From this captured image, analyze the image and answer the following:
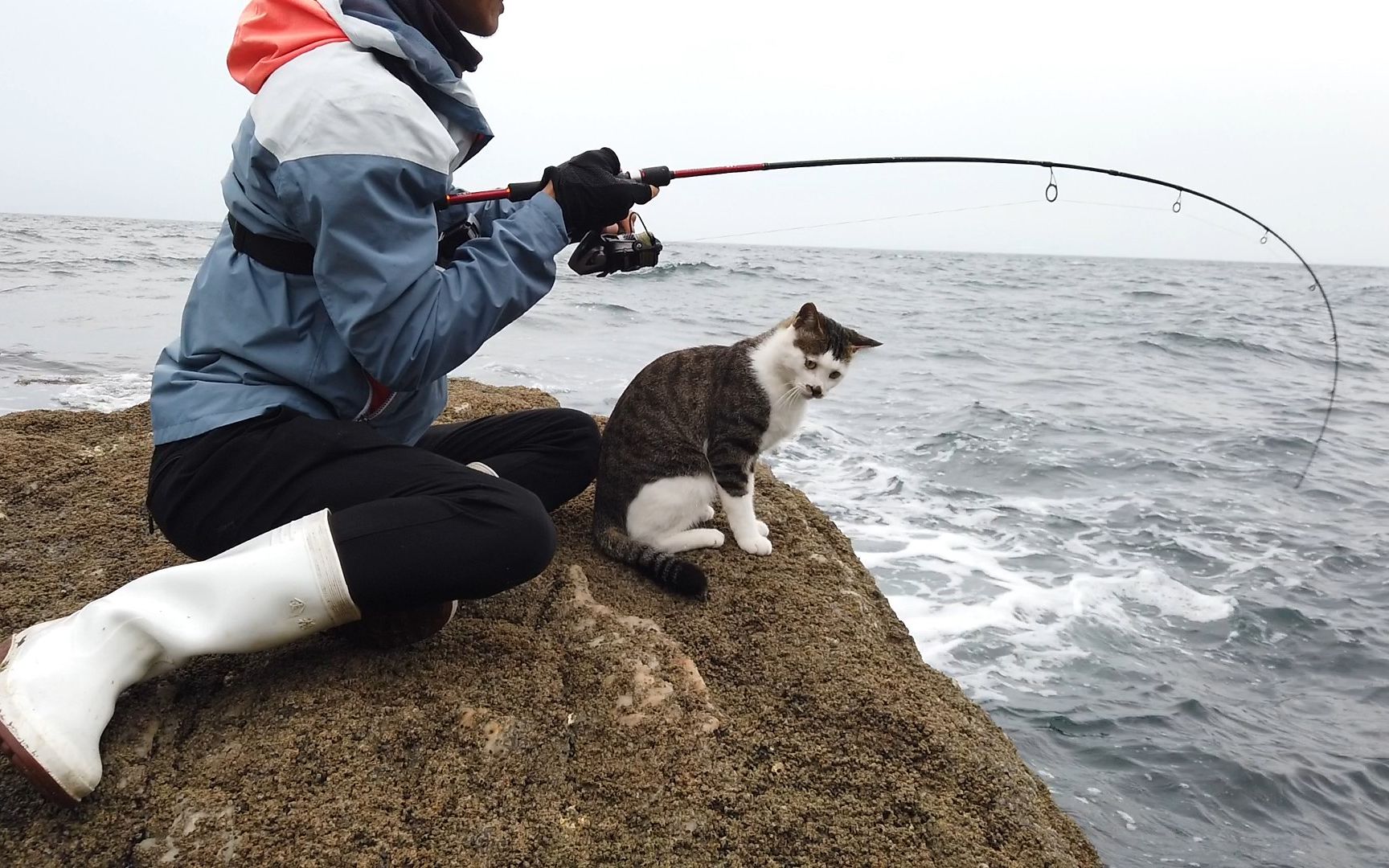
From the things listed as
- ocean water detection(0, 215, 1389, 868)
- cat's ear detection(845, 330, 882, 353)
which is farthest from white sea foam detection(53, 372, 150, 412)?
cat's ear detection(845, 330, 882, 353)

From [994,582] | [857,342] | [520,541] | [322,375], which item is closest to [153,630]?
[322,375]

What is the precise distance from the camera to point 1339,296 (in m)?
26.6

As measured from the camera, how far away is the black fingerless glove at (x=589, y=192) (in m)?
2.28

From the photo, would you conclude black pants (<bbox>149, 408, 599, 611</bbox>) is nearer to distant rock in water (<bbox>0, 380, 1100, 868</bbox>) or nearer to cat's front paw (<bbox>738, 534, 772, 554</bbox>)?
distant rock in water (<bbox>0, 380, 1100, 868</bbox>)

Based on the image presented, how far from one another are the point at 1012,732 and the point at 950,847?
2040mm

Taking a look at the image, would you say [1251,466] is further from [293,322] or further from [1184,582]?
[293,322]

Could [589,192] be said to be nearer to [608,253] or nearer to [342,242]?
[608,253]

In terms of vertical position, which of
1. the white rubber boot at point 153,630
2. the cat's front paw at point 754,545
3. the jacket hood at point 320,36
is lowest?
the cat's front paw at point 754,545

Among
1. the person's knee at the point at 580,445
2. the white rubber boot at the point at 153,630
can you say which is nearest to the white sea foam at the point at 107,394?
the person's knee at the point at 580,445

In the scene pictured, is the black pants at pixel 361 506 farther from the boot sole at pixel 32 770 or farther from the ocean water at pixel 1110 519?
the ocean water at pixel 1110 519

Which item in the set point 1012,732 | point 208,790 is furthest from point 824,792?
point 1012,732

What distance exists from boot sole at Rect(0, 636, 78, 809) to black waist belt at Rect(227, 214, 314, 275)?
1093 mm

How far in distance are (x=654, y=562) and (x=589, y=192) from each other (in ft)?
4.12

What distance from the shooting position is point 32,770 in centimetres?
161
